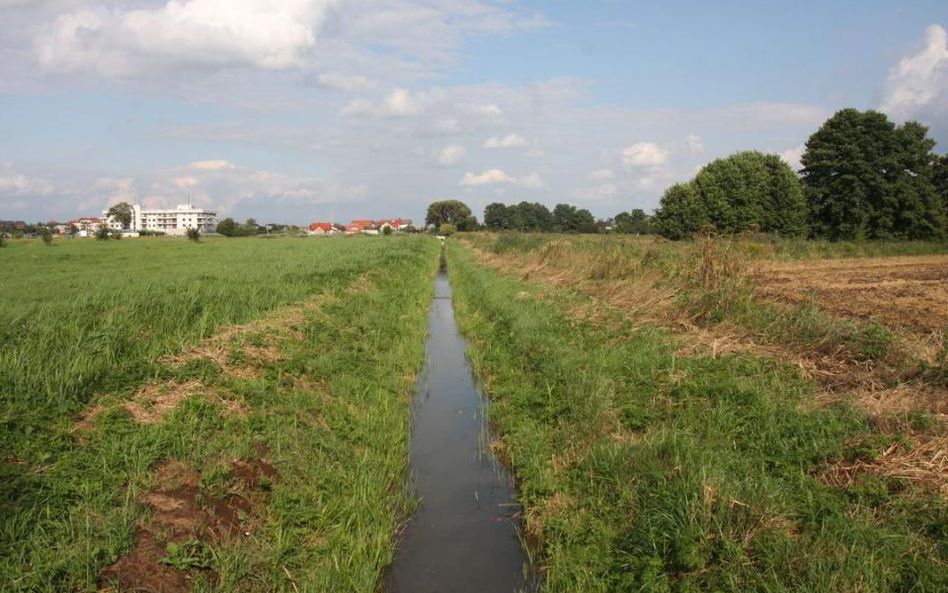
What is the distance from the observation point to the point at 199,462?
227 inches

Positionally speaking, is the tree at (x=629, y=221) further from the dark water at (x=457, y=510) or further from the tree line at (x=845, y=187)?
the dark water at (x=457, y=510)

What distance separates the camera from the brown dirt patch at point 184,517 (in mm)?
4301

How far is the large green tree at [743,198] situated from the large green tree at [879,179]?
110 inches

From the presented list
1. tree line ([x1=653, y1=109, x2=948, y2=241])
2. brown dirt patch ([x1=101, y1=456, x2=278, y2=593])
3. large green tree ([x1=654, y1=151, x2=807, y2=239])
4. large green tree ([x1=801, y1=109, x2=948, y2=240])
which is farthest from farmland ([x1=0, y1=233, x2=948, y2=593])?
large green tree ([x1=654, y1=151, x2=807, y2=239])

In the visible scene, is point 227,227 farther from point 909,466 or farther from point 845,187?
point 909,466

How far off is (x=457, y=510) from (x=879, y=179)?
1874 inches

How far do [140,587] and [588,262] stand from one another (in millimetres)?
17535

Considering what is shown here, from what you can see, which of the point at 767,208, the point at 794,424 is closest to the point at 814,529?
the point at 794,424

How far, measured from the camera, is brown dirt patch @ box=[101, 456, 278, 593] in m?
4.30

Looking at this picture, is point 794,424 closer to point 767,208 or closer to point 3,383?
point 3,383

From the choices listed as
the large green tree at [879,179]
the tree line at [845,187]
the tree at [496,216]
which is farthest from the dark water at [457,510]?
the tree at [496,216]

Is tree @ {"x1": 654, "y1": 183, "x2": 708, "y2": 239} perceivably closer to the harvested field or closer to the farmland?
the harvested field

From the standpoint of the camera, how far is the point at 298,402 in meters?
8.03

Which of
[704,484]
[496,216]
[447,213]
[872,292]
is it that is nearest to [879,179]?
[872,292]
